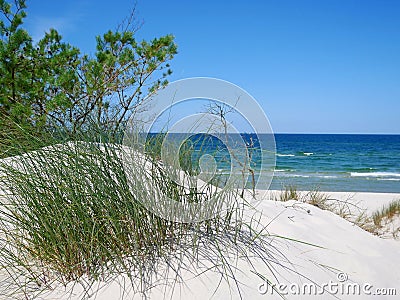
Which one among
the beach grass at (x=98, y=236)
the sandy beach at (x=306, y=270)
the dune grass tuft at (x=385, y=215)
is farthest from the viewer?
the dune grass tuft at (x=385, y=215)

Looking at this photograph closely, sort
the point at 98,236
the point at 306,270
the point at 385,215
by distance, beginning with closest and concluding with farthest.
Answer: the point at 98,236 < the point at 306,270 < the point at 385,215

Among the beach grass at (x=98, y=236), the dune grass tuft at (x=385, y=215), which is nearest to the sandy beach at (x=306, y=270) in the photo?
the beach grass at (x=98, y=236)

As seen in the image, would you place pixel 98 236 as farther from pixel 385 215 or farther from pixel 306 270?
pixel 385 215

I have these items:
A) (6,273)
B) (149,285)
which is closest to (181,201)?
(149,285)

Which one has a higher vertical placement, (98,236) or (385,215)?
(98,236)

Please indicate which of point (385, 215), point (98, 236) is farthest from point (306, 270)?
point (385, 215)

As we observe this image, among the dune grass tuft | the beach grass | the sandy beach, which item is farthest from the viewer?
the dune grass tuft

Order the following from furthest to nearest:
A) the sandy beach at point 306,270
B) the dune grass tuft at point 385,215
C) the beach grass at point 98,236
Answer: the dune grass tuft at point 385,215 → the beach grass at point 98,236 → the sandy beach at point 306,270

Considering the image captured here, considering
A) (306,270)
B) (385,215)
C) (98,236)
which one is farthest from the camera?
(385,215)

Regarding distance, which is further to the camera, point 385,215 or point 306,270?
point 385,215

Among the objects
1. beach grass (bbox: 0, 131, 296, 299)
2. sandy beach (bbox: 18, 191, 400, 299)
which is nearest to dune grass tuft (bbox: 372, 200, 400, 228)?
sandy beach (bbox: 18, 191, 400, 299)

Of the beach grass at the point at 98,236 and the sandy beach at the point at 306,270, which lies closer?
the sandy beach at the point at 306,270

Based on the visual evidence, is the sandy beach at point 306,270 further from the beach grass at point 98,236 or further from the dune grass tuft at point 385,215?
the dune grass tuft at point 385,215

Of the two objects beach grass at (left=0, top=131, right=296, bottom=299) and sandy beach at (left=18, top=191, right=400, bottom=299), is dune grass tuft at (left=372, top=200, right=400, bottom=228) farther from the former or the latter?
beach grass at (left=0, top=131, right=296, bottom=299)
